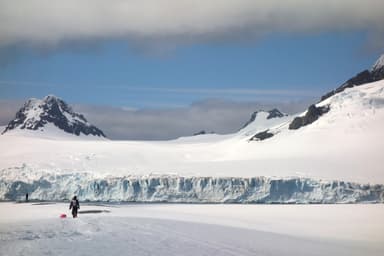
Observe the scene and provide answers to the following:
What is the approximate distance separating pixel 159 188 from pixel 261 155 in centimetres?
3225

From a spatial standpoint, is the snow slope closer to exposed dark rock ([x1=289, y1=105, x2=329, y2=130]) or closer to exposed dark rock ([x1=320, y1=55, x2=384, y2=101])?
exposed dark rock ([x1=289, y1=105, x2=329, y2=130])

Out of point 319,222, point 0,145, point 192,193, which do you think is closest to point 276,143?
point 192,193

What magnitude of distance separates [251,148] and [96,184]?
1717 inches

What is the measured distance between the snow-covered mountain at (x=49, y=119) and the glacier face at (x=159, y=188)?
99.2 meters

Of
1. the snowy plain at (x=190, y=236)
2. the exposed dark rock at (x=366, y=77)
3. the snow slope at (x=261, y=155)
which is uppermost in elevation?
the exposed dark rock at (x=366, y=77)

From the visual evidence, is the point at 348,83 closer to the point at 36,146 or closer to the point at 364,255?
the point at 36,146

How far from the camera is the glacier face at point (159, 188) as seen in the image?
59.9 metres

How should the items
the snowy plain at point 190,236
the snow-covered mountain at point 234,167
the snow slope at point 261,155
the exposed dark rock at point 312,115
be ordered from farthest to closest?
1. the exposed dark rock at point 312,115
2. the snow slope at point 261,155
3. the snow-covered mountain at point 234,167
4. the snowy plain at point 190,236

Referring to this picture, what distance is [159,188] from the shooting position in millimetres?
63031

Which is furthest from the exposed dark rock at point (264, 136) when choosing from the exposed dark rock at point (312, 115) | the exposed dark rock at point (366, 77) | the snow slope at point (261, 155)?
the exposed dark rock at point (366, 77)

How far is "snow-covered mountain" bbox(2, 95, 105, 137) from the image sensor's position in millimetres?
161625

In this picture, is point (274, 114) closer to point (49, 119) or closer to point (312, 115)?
point (312, 115)

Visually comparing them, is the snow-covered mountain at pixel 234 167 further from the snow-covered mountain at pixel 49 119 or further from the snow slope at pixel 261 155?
the snow-covered mountain at pixel 49 119

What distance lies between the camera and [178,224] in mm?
26484
